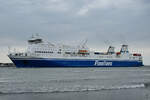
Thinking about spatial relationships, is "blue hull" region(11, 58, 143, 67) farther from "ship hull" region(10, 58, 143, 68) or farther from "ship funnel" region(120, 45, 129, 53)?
"ship funnel" region(120, 45, 129, 53)

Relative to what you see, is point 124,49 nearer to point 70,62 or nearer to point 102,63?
point 102,63

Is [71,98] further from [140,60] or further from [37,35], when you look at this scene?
[140,60]

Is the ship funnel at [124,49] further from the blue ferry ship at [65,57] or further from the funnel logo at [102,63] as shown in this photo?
the funnel logo at [102,63]

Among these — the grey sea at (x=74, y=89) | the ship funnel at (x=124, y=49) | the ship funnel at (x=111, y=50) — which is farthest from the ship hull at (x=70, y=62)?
the grey sea at (x=74, y=89)

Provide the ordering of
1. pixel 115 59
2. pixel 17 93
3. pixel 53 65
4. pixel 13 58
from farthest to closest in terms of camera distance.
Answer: pixel 115 59, pixel 53 65, pixel 13 58, pixel 17 93

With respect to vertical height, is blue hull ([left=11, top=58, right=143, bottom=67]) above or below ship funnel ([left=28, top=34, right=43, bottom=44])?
below

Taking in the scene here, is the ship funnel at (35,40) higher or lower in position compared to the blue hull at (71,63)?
higher

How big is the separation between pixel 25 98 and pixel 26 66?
4670 cm

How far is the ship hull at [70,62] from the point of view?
57.2 m

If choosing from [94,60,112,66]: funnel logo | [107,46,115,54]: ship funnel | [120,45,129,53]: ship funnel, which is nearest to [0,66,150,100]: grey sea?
[94,60,112,66]: funnel logo

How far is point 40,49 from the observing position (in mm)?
63500

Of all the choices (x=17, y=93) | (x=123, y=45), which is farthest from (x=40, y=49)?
(x=17, y=93)

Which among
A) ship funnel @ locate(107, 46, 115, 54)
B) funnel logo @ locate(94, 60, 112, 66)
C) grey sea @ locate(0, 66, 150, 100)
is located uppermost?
ship funnel @ locate(107, 46, 115, 54)

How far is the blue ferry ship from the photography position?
5759 centimetres
